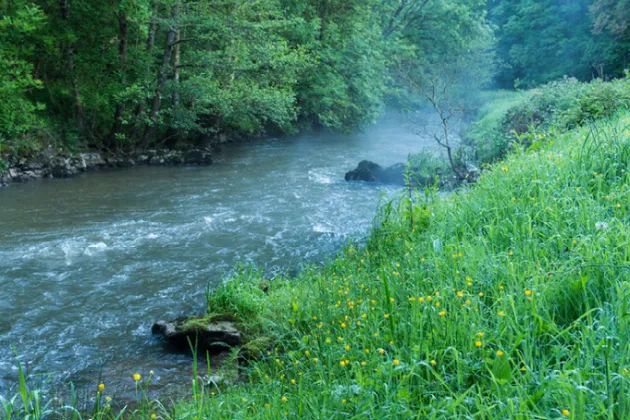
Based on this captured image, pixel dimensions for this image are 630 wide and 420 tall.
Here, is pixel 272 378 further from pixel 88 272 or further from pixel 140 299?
pixel 88 272

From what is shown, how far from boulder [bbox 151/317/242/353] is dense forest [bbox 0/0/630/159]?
33.7ft

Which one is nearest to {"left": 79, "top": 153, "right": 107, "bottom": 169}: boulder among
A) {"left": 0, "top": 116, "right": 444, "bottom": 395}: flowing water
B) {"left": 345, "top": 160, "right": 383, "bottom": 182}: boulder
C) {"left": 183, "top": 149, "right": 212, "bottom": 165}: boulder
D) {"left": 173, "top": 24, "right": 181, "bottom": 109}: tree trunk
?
{"left": 0, "top": 116, "right": 444, "bottom": 395}: flowing water

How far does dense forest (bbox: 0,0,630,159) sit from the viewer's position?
14648 millimetres

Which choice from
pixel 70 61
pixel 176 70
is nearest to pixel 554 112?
pixel 176 70

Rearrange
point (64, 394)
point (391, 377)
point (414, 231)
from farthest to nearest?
point (414, 231) < point (64, 394) < point (391, 377)

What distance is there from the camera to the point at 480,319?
3135 millimetres

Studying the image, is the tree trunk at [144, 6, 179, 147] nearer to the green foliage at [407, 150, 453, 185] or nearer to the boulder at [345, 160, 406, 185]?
the boulder at [345, 160, 406, 185]

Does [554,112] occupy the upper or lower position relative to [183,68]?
lower

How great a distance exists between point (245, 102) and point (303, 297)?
39.0 ft

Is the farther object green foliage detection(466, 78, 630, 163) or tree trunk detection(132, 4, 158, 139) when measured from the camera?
tree trunk detection(132, 4, 158, 139)

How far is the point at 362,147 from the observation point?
20.8 metres

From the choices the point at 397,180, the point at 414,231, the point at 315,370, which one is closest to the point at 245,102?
the point at 397,180

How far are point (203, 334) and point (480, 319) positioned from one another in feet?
11.1

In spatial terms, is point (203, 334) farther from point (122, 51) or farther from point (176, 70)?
point (122, 51)
